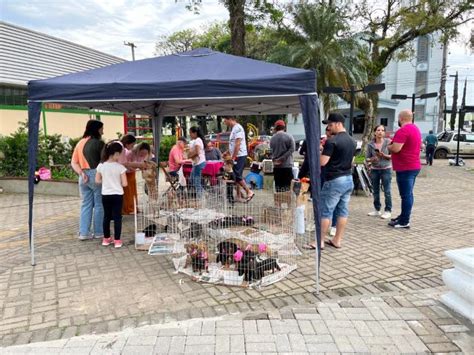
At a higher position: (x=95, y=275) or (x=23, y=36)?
(x=23, y=36)

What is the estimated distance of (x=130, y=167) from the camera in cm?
581

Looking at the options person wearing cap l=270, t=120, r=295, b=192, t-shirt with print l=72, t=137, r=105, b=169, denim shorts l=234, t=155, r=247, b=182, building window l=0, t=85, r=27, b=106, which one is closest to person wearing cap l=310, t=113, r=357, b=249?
person wearing cap l=270, t=120, r=295, b=192

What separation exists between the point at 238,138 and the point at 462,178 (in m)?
8.92

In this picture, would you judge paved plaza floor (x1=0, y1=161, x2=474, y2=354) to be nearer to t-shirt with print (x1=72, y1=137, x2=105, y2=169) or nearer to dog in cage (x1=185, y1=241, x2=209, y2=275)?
dog in cage (x1=185, y1=241, x2=209, y2=275)

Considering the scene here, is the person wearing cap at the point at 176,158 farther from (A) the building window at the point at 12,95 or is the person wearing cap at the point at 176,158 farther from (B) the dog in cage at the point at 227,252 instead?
(A) the building window at the point at 12,95

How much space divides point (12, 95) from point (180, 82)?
43.7 feet

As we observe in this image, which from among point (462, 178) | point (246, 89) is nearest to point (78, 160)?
point (246, 89)

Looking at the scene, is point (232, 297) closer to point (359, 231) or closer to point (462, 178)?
point (359, 231)

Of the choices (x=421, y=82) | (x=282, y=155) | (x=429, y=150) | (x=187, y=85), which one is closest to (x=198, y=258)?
(x=187, y=85)

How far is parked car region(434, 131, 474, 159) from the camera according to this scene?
19312 mm

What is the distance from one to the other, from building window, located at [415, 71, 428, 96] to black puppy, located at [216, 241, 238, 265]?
3363 centimetres

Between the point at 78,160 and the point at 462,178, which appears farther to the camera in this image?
the point at 462,178

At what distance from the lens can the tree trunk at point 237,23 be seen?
1067 centimetres

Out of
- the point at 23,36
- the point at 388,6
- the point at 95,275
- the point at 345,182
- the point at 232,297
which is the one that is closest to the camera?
the point at 232,297
